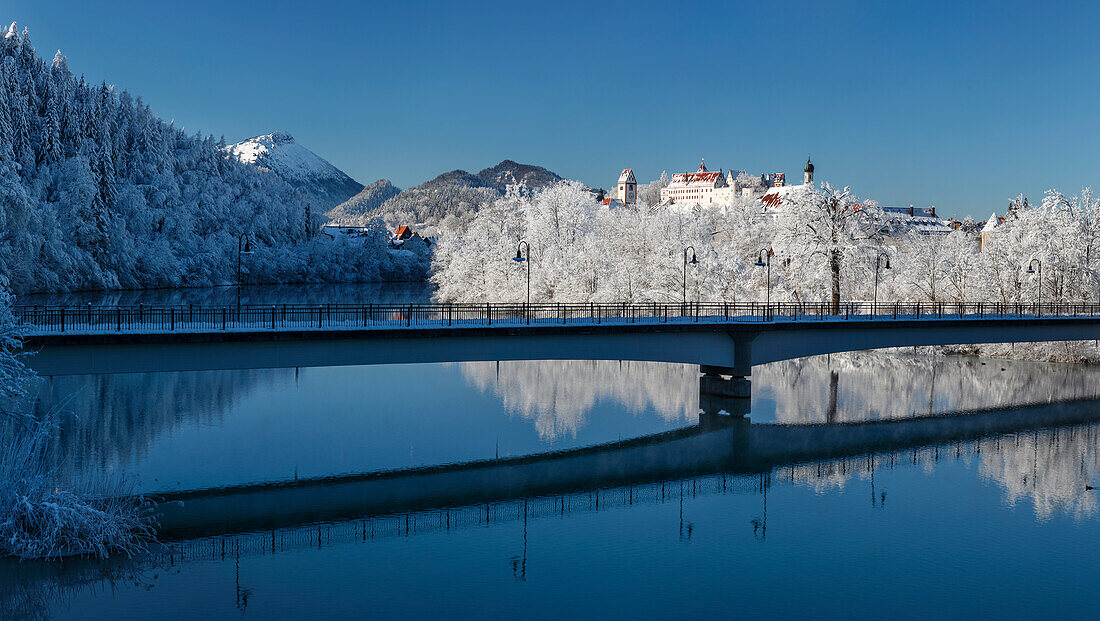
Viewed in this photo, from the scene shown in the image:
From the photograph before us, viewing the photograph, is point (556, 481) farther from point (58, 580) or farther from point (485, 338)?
point (58, 580)

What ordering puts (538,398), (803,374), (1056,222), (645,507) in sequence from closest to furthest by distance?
(645,507) < (538,398) < (803,374) < (1056,222)

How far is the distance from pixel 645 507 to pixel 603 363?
31090 mm

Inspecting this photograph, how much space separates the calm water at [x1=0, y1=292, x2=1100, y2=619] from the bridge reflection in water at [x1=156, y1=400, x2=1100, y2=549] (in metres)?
0.20

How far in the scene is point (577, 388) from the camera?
47.2m

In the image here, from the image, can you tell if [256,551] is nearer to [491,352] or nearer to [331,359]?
[331,359]

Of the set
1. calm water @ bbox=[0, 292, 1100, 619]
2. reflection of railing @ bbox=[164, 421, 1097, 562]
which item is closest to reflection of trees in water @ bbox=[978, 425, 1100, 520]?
calm water @ bbox=[0, 292, 1100, 619]

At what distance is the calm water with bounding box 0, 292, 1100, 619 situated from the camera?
18906 millimetres

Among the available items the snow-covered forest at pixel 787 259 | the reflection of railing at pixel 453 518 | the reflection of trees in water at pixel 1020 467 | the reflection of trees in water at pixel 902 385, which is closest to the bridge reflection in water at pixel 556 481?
the reflection of railing at pixel 453 518

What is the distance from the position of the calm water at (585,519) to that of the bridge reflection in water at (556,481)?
197mm

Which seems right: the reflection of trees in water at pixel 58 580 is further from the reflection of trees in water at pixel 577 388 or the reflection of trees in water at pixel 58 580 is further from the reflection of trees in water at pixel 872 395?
the reflection of trees in water at pixel 872 395

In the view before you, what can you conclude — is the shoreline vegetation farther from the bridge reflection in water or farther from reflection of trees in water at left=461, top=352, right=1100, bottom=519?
reflection of trees in water at left=461, top=352, right=1100, bottom=519

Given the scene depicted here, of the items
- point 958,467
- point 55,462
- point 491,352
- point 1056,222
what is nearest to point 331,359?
point 491,352

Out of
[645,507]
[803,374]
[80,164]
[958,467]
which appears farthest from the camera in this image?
[80,164]

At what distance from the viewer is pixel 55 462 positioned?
26.9 m
